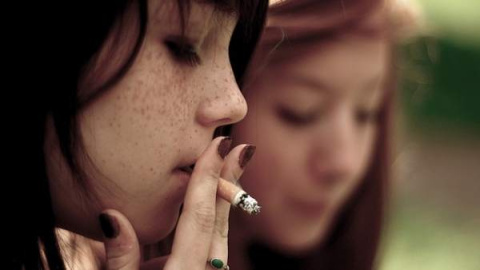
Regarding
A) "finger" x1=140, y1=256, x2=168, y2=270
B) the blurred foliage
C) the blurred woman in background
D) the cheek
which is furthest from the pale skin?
the blurred foliage

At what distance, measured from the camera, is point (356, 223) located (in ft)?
6.39

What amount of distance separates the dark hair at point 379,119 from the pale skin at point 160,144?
481 millimetres

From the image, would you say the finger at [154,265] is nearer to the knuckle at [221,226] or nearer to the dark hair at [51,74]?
the knuckle at [221,226]

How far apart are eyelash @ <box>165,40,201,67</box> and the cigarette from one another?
0.55 ft

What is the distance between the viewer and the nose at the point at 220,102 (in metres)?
1.12

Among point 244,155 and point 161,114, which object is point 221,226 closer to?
point 244,155

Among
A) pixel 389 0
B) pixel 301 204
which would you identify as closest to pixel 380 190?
pixel 301 204

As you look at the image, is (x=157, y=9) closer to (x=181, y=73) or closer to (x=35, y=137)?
(x=181, y=73)

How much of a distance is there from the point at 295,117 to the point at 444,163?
8.35ft

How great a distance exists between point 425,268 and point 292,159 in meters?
1.63

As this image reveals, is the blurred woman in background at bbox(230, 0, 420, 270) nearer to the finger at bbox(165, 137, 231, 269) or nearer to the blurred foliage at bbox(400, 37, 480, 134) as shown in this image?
the finger at bbox(165, 137, 231, 269)

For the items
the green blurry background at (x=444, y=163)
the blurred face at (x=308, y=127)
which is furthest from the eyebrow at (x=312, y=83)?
the green blurry background at (x=444, y=163)

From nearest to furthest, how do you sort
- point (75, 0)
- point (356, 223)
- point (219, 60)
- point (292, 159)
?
point (75, 0), point (219, 60), point (292, 159), point (356, 223)

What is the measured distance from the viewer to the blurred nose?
5.52 ft
